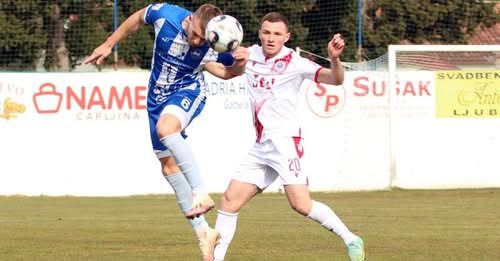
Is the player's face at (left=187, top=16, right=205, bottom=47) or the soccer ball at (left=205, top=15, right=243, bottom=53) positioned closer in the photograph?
the soccer ball at (left=205, top=15, right=243, bottom=53)

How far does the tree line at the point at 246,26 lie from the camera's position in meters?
31.7

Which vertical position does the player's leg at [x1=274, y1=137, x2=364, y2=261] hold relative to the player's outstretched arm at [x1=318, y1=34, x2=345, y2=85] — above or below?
below

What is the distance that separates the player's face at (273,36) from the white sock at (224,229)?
4.73ft

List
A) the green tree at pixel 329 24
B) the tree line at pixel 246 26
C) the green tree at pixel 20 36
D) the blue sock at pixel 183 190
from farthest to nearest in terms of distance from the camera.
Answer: the green tree at pixel 329 24
the tree line at pixel 246 26
the green tree at pixel 20 36
the blue sock at pixel 183 190

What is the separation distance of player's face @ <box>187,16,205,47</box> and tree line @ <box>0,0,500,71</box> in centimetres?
1955

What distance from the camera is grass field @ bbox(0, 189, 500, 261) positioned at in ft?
40.5

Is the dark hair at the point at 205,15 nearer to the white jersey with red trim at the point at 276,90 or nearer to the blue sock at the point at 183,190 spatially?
the white jersey with red trim at the point at 276,90

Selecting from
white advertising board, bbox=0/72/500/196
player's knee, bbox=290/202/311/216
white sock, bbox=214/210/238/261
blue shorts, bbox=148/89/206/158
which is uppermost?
blue shorts, bbox=148/89/206/158

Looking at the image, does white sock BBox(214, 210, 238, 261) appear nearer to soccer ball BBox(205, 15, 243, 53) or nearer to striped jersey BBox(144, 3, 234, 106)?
striped jersey BBox(144, 3, 234, 106)

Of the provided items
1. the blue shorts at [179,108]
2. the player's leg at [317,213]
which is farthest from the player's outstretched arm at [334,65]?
the blue shorts at [179,108]

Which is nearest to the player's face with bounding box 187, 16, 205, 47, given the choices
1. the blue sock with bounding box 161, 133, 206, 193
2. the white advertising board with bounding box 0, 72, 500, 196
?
the blue sock with bounding box 161, 133, 206, 193

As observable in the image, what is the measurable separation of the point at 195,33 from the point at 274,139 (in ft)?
3.86

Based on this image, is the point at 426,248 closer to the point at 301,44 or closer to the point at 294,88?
the point at 294,88

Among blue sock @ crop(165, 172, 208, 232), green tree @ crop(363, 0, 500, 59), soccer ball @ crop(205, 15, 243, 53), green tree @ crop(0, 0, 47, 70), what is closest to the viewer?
soccer ball @ crop(205, 15, 243, 53)
